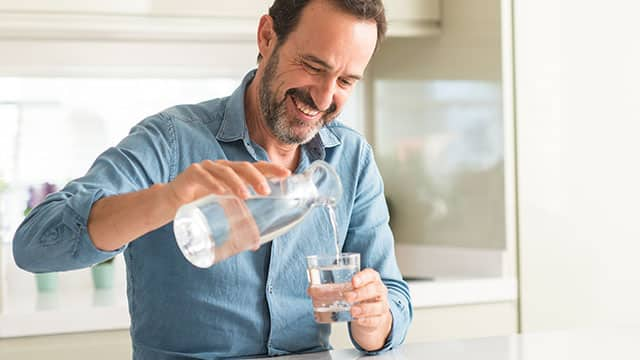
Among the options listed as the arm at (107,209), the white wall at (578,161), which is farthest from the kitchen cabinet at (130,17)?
the arm at (107,209)

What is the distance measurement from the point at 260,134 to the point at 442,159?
1413 millimetres

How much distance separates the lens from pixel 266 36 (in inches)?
69.9

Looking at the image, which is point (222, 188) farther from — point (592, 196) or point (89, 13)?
point (592, 196)

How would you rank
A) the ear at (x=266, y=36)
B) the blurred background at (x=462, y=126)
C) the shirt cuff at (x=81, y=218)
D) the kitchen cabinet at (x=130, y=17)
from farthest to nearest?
the blurred background at (x=462, y=126) → the kitchen cabinet at (x=130, y=17) → the ear at (x=266, y=36) → the shirt cuff at (x=81, y=218)

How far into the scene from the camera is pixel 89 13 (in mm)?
2604

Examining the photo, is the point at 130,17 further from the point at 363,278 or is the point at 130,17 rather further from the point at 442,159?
the point at 363,278

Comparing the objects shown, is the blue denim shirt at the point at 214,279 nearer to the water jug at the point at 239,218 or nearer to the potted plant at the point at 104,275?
the water jug at the point at 239,218

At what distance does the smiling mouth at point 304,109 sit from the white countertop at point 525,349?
0.41 metres

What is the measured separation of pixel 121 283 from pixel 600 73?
1.56m

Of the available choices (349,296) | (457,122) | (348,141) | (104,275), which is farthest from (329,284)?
(457,122)

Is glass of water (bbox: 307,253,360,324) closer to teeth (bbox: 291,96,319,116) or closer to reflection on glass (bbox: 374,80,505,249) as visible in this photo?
teeth (bbox: 291,96,319,116)

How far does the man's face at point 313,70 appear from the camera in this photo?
163 centimetres

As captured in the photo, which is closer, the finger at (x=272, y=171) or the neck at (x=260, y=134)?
the finger at (x=272, y=171)

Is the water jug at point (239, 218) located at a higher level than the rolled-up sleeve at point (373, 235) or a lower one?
higher
